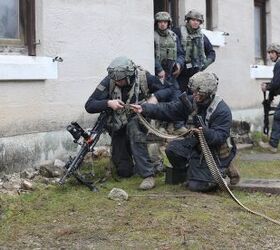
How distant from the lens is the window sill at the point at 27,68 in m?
6.31

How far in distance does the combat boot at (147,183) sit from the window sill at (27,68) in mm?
1769

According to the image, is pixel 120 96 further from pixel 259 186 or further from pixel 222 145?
pixel 259 186

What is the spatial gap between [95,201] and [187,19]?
12.4ft

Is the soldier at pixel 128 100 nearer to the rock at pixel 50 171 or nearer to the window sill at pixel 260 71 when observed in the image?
the rock at pixel 50 171

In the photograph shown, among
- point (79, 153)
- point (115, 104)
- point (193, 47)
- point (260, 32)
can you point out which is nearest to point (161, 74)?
point (193, 47)

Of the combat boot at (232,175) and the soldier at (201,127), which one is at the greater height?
the soldier at (201,127)

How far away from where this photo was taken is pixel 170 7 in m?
9.66

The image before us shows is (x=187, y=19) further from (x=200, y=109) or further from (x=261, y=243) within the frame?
(x=261, y=243)

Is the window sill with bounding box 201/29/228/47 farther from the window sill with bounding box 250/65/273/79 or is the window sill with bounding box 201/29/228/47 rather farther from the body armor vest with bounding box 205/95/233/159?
the body armor vest with bounding box 205/95/233/159

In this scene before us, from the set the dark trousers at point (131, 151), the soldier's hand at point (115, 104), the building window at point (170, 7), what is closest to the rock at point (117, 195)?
the dark trousers at point (131, 151)

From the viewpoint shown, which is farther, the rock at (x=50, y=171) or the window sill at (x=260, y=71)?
the window sill at (x=260, y=71)

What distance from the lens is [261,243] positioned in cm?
450

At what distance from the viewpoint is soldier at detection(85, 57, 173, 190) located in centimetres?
610

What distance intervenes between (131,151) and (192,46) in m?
2.74
